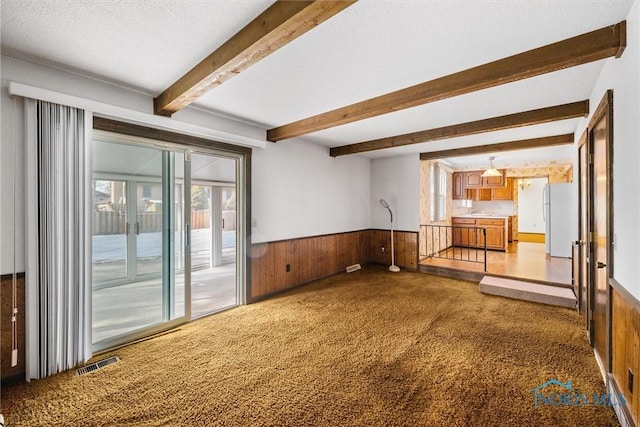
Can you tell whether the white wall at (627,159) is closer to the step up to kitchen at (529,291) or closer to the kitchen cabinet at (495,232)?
the step up to kitchen at (529,291)

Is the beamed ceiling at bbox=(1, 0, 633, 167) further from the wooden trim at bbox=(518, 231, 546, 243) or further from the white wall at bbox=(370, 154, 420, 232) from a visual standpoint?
the wooden trim at bbox=(518, 231, 546, 243)

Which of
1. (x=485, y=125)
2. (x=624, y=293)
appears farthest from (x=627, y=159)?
(x=485, y=125)

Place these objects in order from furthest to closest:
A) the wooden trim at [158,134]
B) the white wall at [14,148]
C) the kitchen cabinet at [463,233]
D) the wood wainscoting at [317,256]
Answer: the kitchen cabinet at [463,233] < the wood wainscoting at [317,256] < the wooden trim at [158,134] < the white wall at [14,148]

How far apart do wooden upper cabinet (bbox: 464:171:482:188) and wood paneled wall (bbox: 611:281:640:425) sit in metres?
6.69

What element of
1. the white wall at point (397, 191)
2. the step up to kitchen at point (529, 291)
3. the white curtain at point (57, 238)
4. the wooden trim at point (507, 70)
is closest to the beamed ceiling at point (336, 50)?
the wooden trim at point (507, 70)

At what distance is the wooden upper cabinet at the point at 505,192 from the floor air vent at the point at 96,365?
30.9 ft

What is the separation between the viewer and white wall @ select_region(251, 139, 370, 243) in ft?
14.0

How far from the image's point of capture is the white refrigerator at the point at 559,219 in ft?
19.7

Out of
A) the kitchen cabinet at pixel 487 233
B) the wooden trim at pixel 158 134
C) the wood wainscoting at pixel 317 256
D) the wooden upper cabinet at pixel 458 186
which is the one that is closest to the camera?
the wooden trim at pixel 158 134

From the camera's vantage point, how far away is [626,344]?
171cm

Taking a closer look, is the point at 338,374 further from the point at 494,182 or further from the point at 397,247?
the point at 494,182

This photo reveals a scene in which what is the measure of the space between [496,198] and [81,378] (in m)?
9.71

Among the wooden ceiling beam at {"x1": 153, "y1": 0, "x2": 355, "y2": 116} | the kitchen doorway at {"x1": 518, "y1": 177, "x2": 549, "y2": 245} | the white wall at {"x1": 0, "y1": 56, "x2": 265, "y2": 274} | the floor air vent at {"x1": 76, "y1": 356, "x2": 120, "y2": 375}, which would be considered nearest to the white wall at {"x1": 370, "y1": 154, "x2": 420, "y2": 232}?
the wooden ceiling beam at {"x1": 153, "y1": 0, "x2": 355, "y2": 116}

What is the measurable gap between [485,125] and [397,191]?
2.62 metres
